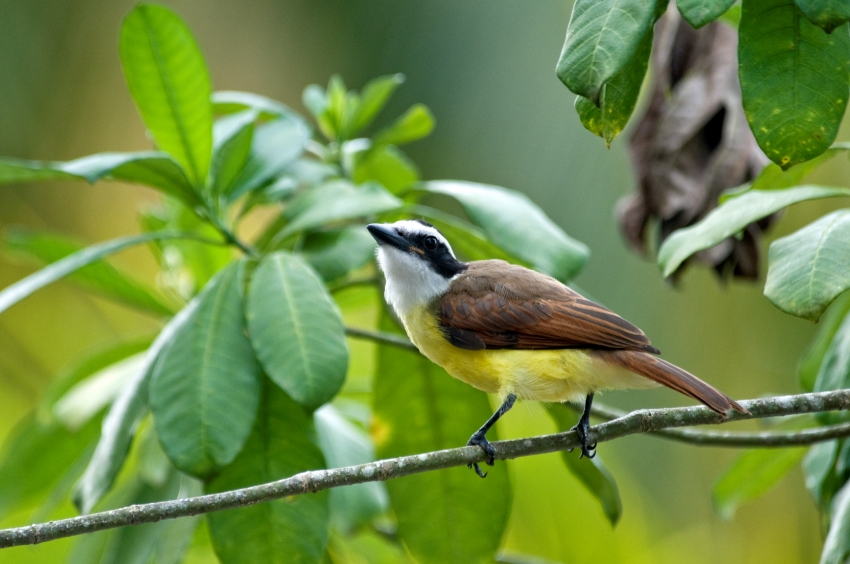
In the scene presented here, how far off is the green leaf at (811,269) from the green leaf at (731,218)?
0.16 m

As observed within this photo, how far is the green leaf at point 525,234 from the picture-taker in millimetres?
2504

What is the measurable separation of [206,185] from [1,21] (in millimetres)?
6017

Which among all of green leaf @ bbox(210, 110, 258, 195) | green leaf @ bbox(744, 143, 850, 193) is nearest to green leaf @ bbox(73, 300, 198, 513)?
green leaf @ bbox(210, 110, 258, 195)

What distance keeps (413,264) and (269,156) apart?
2.06 feet

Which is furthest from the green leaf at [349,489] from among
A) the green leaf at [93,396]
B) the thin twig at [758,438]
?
the thin twig at [758,438]

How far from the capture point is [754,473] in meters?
3.04

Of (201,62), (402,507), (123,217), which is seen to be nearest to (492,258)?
(402,507)

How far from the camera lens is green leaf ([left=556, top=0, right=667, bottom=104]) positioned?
5.62ft

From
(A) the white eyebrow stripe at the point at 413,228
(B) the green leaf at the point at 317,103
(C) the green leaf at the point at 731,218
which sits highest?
(C) the green leaf at the point at 731,218

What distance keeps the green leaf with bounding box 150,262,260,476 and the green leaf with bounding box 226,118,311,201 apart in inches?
19.7

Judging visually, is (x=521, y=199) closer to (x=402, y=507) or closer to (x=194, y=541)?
(x=402, y=507)

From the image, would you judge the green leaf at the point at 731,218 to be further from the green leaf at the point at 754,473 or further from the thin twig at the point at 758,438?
the green leaf at the point at 754,473

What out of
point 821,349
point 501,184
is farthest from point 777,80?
point 501,184

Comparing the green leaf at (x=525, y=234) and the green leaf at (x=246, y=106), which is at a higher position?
the green leaf at (x=525, y=234)
